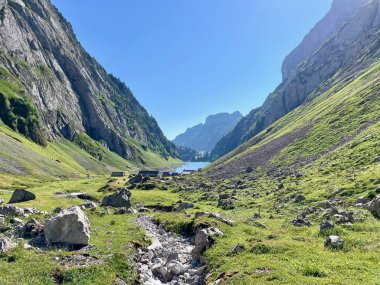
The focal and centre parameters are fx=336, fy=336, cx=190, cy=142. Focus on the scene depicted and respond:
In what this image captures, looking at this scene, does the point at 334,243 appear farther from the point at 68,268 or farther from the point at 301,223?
the point at 68,268

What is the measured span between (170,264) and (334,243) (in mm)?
12526

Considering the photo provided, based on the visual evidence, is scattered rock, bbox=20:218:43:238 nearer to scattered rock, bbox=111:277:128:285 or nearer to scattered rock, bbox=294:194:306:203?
scattered rock, bbox=111:277:128:285

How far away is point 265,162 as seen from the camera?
12100 cm

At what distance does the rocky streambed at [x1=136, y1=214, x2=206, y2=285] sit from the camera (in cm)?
2494

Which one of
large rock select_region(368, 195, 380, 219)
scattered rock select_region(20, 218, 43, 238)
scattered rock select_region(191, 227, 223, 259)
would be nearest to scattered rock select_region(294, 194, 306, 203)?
large rock select_region(368, 195, 380, 219)

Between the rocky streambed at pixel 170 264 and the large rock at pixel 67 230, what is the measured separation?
18.4 feet

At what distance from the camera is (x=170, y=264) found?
27000 millimetres

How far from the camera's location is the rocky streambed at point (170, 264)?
24938mm

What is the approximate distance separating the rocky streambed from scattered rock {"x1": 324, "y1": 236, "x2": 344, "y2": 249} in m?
9.25

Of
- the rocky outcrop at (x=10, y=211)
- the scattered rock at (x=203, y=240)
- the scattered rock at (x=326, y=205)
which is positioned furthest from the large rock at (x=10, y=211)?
the scattered rock at (x=326, y=205)

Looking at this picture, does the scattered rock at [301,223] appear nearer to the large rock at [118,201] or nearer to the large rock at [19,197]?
the large rock at [118,201]

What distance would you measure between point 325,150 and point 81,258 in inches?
3255

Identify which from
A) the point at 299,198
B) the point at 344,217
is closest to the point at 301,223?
the point at 344,217

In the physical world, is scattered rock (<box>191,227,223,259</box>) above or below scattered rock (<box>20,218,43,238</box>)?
below
